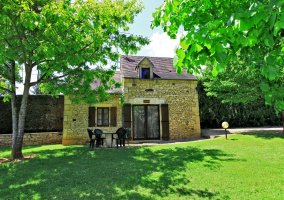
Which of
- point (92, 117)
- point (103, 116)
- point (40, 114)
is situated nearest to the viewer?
point (92, 117)

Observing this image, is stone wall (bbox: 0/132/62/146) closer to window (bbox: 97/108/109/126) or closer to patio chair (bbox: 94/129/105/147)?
window (bbox: 97/108/109/126)

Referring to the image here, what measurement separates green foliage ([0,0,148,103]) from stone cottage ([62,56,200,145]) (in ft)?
13.4

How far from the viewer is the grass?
484cm

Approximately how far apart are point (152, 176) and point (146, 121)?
371 inches

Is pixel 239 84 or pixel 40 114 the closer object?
pixel 239 84

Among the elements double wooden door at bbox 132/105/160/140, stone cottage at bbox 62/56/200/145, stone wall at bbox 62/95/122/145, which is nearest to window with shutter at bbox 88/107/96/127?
stone cottage at bbox 62/56/200/145

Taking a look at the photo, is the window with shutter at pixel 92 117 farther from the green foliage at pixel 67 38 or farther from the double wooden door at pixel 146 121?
the green foliage at pixel 67 38

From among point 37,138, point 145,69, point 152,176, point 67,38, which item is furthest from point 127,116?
point 152,176

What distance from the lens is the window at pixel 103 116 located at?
14852 millimetres

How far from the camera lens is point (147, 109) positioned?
15.6 m

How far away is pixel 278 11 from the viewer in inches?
62.8

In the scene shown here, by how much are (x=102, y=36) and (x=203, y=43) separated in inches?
280

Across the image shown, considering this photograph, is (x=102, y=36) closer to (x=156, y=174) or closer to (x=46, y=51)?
(x=46, y=51)

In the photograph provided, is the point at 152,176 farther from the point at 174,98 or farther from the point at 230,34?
the point at 174,98
